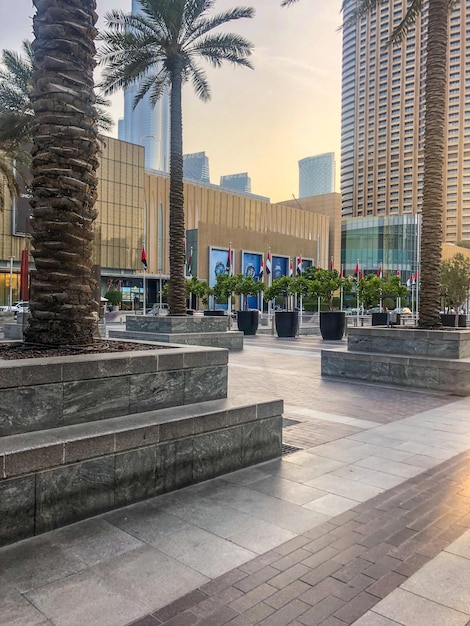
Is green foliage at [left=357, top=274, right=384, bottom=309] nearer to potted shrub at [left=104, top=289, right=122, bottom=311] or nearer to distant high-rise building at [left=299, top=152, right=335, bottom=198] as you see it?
potted shrub at [left=104, top=289, right=122, bottom=311]

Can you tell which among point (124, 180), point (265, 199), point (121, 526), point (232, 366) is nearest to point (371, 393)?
point (232, 366)

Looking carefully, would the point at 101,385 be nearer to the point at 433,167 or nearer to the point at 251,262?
the point at 433,167

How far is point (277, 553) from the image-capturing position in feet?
12.3

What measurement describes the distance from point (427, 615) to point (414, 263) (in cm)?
9718

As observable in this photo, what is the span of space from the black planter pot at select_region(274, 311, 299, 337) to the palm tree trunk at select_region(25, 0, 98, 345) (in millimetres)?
20912

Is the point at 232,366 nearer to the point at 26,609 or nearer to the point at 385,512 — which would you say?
the point at 385,512

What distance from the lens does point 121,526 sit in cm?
414

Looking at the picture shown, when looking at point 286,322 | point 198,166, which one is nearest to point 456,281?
point 286,322

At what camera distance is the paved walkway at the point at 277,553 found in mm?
3021

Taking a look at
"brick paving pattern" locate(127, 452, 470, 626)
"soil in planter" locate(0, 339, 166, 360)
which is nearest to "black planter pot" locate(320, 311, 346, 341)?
"soil in planter" locate(0, 339, 166, 360)

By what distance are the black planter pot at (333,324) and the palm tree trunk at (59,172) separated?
A: 65.6 feet

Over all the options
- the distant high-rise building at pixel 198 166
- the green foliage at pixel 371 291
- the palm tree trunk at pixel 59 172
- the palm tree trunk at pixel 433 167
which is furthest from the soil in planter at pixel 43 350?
the distant high-rise building at pixel 198 166

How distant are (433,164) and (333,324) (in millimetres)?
12880

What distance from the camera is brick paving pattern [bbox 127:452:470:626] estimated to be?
118 inches
